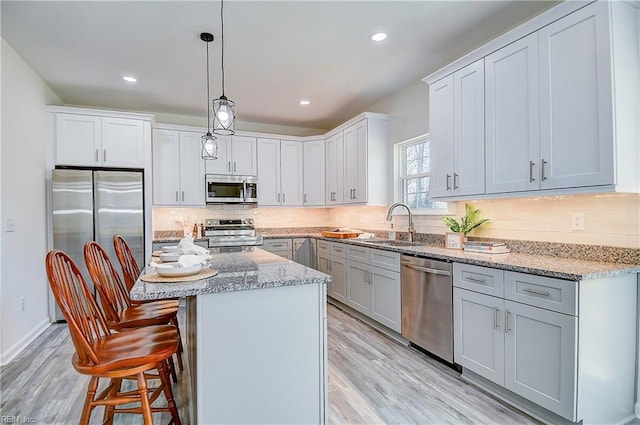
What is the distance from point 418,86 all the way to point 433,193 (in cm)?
140

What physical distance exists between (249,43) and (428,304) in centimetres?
274

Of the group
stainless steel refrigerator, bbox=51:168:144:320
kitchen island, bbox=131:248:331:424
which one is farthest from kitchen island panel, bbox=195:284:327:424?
stainless steel refrigerator, bbox=51:168:144:320

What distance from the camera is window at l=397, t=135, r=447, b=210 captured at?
3848 millimetres

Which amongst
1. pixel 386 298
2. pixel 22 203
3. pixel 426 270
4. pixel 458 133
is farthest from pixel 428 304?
pixel 22 203

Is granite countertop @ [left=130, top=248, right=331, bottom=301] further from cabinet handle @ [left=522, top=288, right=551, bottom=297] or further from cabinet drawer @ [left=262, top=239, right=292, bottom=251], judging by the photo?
cabinet drawer @ [left=262, top=239, right=292, bottom=251]

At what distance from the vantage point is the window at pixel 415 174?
3.85m

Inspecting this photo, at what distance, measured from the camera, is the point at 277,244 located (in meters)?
5.02

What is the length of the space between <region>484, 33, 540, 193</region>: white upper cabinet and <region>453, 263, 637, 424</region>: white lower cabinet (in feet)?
2.41

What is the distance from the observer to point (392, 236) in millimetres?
4129

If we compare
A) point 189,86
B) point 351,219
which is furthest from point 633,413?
point 189,86

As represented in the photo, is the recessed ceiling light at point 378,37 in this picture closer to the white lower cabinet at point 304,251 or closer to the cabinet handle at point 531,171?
the cabinet handle at point 531,171

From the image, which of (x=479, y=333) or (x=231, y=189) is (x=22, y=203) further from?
(x=479, y=333)

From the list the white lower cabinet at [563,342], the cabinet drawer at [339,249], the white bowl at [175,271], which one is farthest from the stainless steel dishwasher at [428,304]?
the white bowl at [175,271]

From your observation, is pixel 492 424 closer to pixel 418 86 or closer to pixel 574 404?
pixel 574 404
